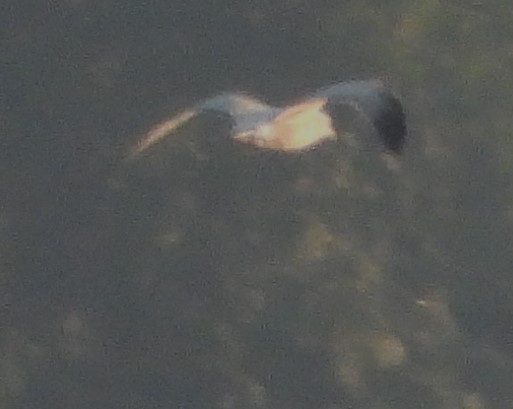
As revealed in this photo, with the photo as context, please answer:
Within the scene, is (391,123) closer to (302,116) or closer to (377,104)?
(377,104)

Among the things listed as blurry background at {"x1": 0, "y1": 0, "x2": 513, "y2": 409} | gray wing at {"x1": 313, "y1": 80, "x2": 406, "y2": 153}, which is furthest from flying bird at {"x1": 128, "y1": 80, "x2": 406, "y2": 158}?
blurry background at {"x1": 0, "y1": 0, "x2": 513, "y2": 409}

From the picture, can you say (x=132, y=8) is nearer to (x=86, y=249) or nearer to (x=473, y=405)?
(x=86, y=249)

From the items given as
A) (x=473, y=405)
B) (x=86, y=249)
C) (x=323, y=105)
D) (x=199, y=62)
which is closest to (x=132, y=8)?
(x=199, y=62)

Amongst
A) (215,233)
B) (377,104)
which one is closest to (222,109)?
(377,104)

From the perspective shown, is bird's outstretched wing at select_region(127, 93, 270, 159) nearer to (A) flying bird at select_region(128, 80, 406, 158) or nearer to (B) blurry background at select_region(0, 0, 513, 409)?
(A) flying bird at select_region(128, 80, 406, 158)

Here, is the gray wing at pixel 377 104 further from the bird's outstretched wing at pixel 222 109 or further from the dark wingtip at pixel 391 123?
the bird's outstretched wing at pixel 222 109

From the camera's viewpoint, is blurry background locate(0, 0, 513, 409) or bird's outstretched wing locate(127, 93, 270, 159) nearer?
bird's outstretched wing locate(127, 93, 270, 159)

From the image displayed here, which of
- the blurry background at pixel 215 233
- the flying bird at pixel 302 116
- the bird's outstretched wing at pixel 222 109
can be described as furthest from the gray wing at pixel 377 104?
the blurry background at pixel 215 233
